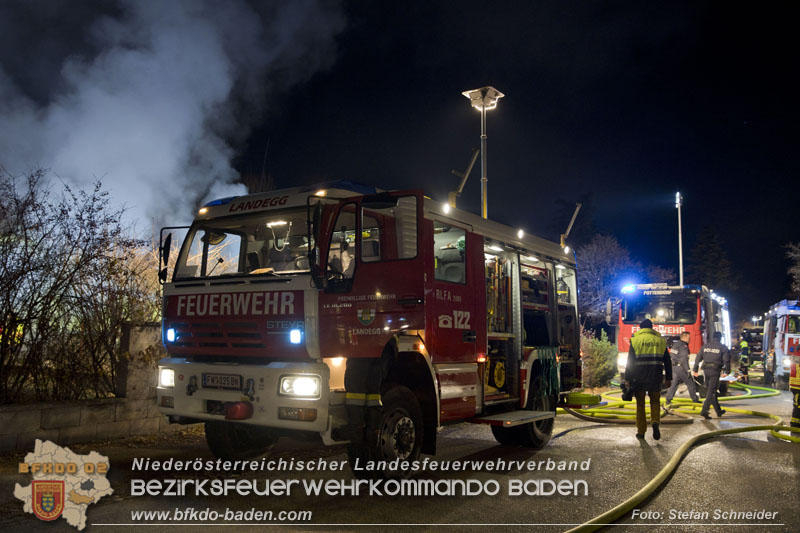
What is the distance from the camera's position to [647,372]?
32.7ft

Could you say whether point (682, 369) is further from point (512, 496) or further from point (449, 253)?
point (512, 496)

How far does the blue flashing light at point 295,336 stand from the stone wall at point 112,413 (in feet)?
11.6

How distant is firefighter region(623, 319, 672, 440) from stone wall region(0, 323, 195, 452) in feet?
22.1

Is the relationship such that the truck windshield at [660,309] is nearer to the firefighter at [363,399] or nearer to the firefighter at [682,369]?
the firefighter at [682,369]

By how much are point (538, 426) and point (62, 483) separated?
5920mm

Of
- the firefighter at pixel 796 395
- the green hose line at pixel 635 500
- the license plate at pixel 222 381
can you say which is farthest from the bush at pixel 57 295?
the firefighter at pixel 796 395

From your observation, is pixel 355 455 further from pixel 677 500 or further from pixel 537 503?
pixel 677 500

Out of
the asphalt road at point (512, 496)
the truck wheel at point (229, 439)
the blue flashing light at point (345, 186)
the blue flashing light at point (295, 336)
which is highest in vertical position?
the blue flashing light at point (345, 186)

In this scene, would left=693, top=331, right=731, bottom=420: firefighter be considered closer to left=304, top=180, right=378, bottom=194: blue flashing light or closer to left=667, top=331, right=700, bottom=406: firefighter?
left=667, top=331, right=700, bottom=406: firefighter

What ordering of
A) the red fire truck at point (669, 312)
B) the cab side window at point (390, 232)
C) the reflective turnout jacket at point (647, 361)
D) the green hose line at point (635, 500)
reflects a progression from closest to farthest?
the green hose line at point (635, 500)
the cab side window at point (390, 232)
the reflective turnout jacket at point (647, 361)
the red fire truck at point (669, 312)

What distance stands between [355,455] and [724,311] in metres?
22.8

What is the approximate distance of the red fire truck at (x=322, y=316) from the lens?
20.3 ft

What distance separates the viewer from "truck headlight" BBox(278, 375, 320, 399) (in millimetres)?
5922

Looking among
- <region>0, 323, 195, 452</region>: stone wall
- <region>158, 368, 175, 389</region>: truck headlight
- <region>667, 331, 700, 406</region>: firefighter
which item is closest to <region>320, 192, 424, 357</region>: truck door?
<region>158, 368, 175, 389</region>: truck headlight
